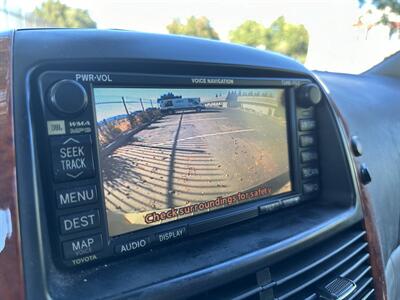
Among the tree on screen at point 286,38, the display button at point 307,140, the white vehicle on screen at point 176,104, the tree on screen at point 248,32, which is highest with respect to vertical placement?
the tree on screen at point 248,32

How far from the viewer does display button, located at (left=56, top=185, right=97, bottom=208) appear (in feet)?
3.97

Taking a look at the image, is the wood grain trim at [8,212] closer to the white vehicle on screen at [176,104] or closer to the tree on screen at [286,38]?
the white vehicle on screen at [176,104]

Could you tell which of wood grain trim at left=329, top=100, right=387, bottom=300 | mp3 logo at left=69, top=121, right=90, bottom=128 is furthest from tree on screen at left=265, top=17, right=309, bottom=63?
mp3 logo at left=69, top=121, right=90, bottom=128

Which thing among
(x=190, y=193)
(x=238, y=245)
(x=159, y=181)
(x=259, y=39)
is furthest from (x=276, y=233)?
(x=259, y=39)

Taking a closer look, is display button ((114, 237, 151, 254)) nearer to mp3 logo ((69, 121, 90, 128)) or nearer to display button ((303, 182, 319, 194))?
mp3 logo ((69, 121, 90, 128))

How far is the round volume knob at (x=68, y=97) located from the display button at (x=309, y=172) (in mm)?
939

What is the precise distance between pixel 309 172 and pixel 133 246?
2.70 feet

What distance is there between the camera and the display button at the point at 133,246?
132 cm

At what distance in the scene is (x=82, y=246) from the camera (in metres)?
1.24

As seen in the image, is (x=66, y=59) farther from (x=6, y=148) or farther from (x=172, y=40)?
(x=172, y=40)

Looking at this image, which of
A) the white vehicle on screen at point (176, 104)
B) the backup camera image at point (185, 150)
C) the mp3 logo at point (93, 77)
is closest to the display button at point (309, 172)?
the backup camera image at point (185, 150)

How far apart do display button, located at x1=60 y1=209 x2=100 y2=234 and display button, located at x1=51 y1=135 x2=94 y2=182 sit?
9 centimetres

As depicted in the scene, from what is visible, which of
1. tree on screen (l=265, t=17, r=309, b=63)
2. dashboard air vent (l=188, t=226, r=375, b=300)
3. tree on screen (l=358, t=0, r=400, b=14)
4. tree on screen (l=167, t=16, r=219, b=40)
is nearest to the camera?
dashboard air vent (l=188, t=226, r=375, b=300)

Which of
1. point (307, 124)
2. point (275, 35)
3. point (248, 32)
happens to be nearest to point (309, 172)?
point (307, 124)
